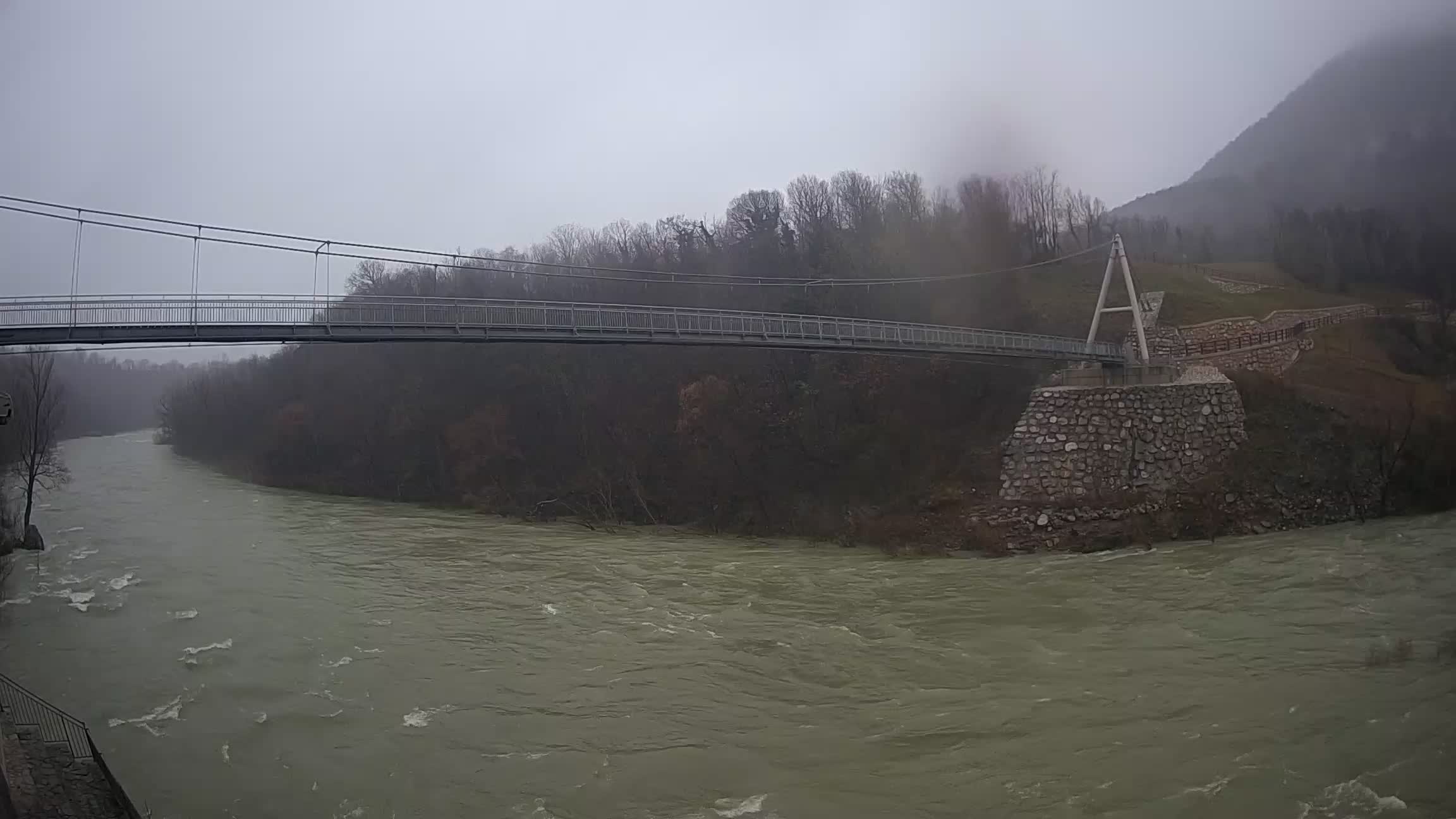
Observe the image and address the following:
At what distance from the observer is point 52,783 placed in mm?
9719

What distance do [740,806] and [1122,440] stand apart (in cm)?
2029

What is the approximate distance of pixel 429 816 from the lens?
8.52 meters

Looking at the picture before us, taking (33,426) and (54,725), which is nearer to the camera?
(54,725)

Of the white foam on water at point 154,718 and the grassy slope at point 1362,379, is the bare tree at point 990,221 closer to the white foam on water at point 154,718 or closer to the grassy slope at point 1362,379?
the grassy slope at point 1362,379

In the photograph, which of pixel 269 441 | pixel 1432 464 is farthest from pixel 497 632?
pixel 269 441

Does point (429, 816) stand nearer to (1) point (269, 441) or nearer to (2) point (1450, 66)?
(2) point (1450, 66)

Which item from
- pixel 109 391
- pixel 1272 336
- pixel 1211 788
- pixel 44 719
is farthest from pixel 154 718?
pixel 109 391

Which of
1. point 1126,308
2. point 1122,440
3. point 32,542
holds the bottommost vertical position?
point 32,542

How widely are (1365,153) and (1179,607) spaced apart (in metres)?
35.7

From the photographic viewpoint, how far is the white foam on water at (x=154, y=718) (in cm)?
1157

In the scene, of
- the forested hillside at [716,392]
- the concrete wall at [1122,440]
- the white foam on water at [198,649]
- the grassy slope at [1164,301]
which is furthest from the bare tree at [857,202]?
the white foam on water at [198,649]

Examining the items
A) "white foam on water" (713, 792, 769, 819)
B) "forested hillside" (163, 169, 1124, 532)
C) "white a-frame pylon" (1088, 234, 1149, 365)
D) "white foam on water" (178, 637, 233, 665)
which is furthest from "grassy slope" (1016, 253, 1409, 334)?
"white foam on water" (178, 637, 233, 665)

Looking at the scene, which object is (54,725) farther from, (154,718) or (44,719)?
(154,718)

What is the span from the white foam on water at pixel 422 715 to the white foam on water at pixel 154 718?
3.54m
